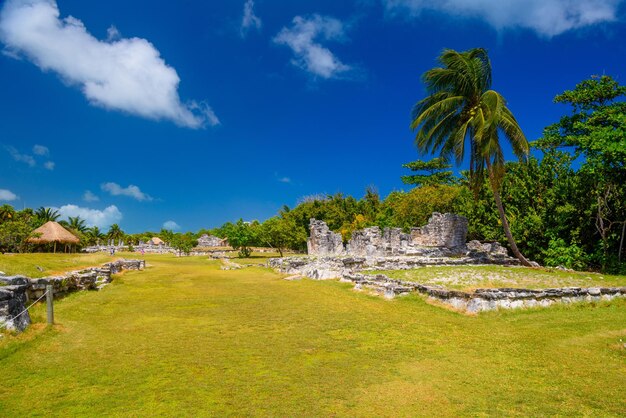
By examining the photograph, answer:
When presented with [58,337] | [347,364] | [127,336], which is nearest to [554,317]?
[347,364]

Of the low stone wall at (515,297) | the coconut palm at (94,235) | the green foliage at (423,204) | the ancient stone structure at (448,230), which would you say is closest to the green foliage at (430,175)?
the green foliage at (423,204)

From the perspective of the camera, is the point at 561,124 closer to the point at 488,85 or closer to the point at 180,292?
the point at 488,85

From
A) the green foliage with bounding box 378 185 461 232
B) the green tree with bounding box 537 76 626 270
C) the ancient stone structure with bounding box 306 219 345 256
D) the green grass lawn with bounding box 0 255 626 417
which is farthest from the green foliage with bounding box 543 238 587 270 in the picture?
the green foliage with bounding box 378 185 461 232

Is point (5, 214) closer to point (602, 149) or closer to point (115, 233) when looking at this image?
point (115, 233)

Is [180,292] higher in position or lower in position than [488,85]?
lower

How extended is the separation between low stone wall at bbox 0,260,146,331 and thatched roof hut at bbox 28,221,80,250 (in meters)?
23.4

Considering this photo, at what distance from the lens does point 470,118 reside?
56.5ft

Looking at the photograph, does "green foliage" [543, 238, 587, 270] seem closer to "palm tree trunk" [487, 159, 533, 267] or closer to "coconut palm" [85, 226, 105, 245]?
"palm tree trunk" [487, 159, 533, 267]

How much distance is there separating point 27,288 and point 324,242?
2234 centimetres

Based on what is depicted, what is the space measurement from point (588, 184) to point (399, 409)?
61.8 feet

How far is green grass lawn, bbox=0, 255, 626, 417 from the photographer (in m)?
4.44

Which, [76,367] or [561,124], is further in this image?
[561,124]

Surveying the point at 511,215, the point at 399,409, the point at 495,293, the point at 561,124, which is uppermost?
the point at 561,124

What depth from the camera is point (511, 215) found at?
69.5ft
